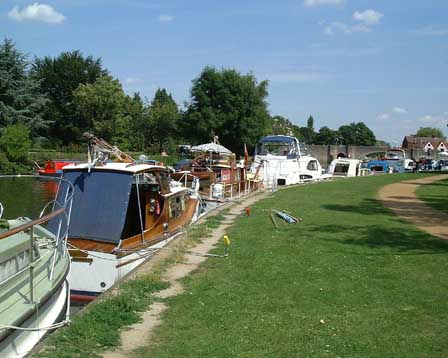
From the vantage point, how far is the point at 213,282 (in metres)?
9.66

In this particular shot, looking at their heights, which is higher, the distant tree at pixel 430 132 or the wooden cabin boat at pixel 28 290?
the distant tree at pixel 430 132

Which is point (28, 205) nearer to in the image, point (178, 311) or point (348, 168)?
point (178, 311)

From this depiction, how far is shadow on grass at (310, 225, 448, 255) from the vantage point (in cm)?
1240

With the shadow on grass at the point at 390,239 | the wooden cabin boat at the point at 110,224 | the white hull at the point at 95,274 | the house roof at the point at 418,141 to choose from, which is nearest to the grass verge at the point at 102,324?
the white hull at the point at 95,274

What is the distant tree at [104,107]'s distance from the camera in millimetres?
65000

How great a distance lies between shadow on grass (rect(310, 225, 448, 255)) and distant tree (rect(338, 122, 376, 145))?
533 ft

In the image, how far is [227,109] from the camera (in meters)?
74.1

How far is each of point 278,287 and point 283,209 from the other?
11019mm

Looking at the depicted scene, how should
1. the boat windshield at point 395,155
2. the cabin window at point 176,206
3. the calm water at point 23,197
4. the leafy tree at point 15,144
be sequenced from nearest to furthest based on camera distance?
the cabin window at point 176,206, the calm water at point 23,197, the leafy tree at point 15,144, the boat windshield at point 395,155

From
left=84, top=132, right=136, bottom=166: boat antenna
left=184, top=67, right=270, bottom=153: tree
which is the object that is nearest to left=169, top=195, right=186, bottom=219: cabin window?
left=84, top=132, right=136, bottom=166: boat antenna

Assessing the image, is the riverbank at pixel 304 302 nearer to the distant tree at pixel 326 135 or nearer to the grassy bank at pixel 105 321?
the grassy bank at pixel 105 321

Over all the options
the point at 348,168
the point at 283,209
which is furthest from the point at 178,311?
the point at 348,168

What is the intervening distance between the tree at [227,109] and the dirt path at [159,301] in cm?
5786

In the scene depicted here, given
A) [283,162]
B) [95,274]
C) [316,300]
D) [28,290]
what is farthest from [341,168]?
[28,290]
